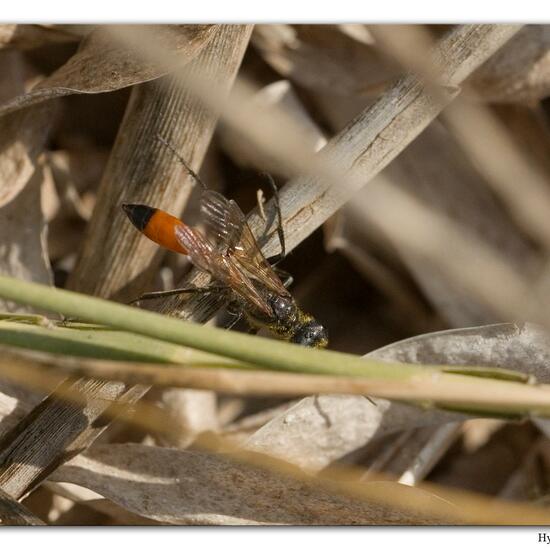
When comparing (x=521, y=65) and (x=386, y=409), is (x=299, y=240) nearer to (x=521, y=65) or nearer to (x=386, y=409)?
(x=386, y=409)

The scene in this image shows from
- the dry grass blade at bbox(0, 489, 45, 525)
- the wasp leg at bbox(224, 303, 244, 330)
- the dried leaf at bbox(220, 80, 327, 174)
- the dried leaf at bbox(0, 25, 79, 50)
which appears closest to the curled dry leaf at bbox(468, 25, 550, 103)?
the dried leaf at bbox(220, 80, 327, 174)

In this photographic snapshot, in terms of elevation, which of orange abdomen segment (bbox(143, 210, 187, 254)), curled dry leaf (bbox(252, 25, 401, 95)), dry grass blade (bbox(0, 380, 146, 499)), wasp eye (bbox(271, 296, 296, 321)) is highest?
curled dry leaf (bbox(252, 25, 401, 95))

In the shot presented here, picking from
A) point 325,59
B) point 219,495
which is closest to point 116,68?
point 325,59

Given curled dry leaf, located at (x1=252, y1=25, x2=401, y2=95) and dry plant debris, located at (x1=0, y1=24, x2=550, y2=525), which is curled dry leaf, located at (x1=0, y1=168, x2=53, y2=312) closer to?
dry plant debris, located at (x1=0, y1=24, x2=550, y2=525)

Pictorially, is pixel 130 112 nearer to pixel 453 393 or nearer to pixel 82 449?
pixel 82 449

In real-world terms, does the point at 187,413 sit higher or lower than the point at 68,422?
higher

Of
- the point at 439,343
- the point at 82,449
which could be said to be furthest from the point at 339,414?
the point at 82,449

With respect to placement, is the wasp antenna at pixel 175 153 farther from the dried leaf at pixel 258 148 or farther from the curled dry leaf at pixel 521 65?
the curled dry leaf at pixel 521 65
